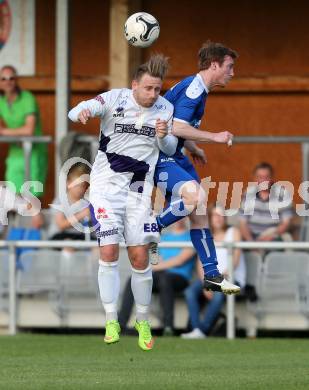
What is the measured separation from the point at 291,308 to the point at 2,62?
17.9ft

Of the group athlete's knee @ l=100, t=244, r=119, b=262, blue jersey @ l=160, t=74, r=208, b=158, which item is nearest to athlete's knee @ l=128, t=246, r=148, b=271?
athlete's knee @ l=100, t=244, r=119, b=262

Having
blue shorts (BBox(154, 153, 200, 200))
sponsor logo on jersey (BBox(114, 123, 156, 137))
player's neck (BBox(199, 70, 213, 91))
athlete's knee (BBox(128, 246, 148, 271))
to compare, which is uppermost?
player's neck (BBox(199, 70, 213, 91))

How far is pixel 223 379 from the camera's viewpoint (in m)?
9.74

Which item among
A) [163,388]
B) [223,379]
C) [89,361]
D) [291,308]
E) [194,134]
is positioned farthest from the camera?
[291,308]

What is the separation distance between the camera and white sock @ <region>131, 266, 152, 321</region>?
35.0 ft

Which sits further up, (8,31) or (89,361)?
(8,31)

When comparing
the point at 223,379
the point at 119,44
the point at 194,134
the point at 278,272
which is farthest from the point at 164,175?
the point at 119,44

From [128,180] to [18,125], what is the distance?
5.57 meters

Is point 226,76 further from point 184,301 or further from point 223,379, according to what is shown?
point 184,301

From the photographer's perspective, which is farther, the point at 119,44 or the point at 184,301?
the point at 119,44

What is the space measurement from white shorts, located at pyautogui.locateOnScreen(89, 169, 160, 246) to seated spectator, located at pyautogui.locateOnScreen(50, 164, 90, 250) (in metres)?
3.95

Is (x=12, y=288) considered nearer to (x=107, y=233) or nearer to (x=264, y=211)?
(x=264, y=211)

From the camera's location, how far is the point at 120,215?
34.7 ft

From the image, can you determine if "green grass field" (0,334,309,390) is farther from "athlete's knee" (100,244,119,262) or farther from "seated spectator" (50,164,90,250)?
"seated spectator" (50,164,90,250)
